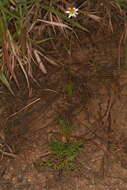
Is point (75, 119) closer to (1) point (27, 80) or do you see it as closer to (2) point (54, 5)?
(1) point (27, 80)

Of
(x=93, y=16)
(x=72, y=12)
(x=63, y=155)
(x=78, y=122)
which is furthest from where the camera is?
(x=93, y=16)

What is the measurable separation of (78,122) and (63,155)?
0.66ft

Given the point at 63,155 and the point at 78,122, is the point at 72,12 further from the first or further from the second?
the point at 63,155

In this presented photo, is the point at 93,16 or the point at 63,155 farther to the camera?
the point at 93,16

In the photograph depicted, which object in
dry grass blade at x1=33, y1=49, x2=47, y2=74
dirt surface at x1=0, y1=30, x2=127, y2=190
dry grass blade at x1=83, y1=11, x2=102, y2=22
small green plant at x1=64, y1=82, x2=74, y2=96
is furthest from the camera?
dry grass blade at x1=83, y1=11, x2=102, y2=22

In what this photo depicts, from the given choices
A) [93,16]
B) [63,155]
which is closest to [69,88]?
[63,155]

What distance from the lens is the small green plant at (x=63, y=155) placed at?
1.80 meters

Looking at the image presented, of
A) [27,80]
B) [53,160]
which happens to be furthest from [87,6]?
[53,160]

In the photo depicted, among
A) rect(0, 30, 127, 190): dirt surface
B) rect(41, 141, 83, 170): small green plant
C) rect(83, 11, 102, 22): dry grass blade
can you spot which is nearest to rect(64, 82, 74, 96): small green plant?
rect(0, 30, 127, 190): dirt surface

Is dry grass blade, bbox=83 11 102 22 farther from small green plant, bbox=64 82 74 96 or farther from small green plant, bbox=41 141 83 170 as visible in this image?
small green plant, bbox=41 141 83 170

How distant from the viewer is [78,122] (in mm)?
1954

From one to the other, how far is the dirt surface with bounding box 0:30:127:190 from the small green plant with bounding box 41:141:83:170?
2 centimetres

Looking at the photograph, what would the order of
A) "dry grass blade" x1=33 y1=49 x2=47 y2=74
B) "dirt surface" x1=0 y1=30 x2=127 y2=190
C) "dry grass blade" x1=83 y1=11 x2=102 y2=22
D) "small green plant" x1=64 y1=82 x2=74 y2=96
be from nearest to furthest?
"dirt surface" x1=0 y1=30 x2=127 y2=190
"small green plant" x1=64 y1=82 x2=74 y2=96
"dry grass blade" x1=33 y1=49 x2=47 y2=74
"dry grass blade" x1=83 y1=11 x2=102 y2=22

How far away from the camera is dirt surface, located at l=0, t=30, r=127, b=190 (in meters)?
1.77
